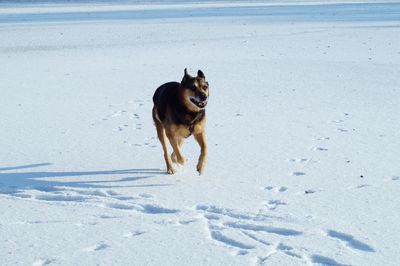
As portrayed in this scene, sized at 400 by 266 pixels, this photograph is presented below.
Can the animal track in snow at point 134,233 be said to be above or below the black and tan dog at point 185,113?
below

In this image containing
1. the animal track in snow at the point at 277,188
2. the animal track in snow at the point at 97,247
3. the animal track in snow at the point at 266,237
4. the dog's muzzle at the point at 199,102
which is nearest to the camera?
the animal track in snow at the point at 266,237

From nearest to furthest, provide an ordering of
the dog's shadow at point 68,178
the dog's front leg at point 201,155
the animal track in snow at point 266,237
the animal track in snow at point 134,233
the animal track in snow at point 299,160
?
the animal track in snow at point 266,237 → the animal track in snow at point 134,233 → the dog's shadow at point 68,178 → the dog's front leg at point 201,155 → the animal track in snow at point 299,160

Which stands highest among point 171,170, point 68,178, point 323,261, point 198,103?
point 198,103

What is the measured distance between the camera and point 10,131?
6812 millimetres

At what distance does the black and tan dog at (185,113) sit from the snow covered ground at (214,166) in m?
0.23

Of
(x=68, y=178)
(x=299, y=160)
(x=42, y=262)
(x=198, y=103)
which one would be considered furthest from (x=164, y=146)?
(x=42, y=262)

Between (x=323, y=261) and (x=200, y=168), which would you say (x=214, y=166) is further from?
(x=323, y=261)

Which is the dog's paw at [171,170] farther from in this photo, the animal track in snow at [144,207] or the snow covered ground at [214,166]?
the animal track in snow at [144,207]

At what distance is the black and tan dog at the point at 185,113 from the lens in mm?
5082

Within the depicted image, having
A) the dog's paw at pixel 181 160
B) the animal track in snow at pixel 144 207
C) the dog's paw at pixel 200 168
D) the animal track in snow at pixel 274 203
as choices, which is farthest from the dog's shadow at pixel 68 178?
the animal track in snow at pixel 274 203

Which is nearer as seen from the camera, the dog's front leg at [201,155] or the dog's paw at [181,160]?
the dog's front leg at [201,155]

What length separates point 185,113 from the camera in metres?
5.13

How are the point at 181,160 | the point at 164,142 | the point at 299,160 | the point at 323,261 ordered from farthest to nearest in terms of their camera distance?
the point at 164,142 < the point at 299,160 < the point at 181,160 < the point at 323,261

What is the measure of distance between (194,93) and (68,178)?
1.43 meters
